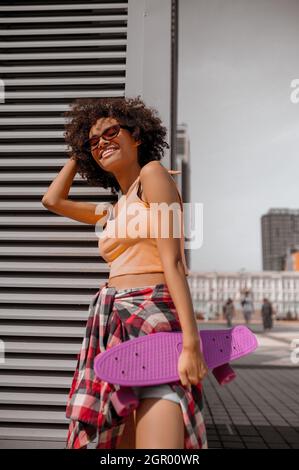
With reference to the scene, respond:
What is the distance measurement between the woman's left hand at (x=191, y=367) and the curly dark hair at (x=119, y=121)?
86 centimetres

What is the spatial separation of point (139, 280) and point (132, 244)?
Result: 13 cm

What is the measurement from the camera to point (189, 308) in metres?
1.33

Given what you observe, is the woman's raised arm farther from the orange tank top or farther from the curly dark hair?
the orange tank top

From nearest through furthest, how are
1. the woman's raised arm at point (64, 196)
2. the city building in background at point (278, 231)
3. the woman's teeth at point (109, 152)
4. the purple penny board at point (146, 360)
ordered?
1. the purple penny board at point (146, 360)
2. the woman's teeth at point (109, 152)
3. the woman's raised arm at point (64, 196)
4. the city building in background at point (278, 231)

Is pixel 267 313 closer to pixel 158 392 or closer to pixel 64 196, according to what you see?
pixel 64 196

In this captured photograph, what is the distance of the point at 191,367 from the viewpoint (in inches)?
50.4

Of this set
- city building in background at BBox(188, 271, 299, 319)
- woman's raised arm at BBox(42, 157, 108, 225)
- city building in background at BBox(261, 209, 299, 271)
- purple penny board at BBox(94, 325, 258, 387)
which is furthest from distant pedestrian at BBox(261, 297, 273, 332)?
city building in background at BBox(261, 209, 299, 271)

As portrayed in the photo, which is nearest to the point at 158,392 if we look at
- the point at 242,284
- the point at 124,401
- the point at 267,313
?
the point at 124,401

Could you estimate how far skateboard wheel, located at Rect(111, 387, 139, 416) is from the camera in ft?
4.22

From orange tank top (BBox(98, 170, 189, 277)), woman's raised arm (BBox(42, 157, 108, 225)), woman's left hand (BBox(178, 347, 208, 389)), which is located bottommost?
woman's left hand (BBox(178, 347, 208, 389))

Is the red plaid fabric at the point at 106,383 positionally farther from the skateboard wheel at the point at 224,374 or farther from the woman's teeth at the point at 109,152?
the woman's teeth at the point at 109,152

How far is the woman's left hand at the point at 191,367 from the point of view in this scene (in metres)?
1.28

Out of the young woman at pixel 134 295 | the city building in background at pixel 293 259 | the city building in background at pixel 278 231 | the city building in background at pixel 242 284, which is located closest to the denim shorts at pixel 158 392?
the young woman at pixel 134 295
